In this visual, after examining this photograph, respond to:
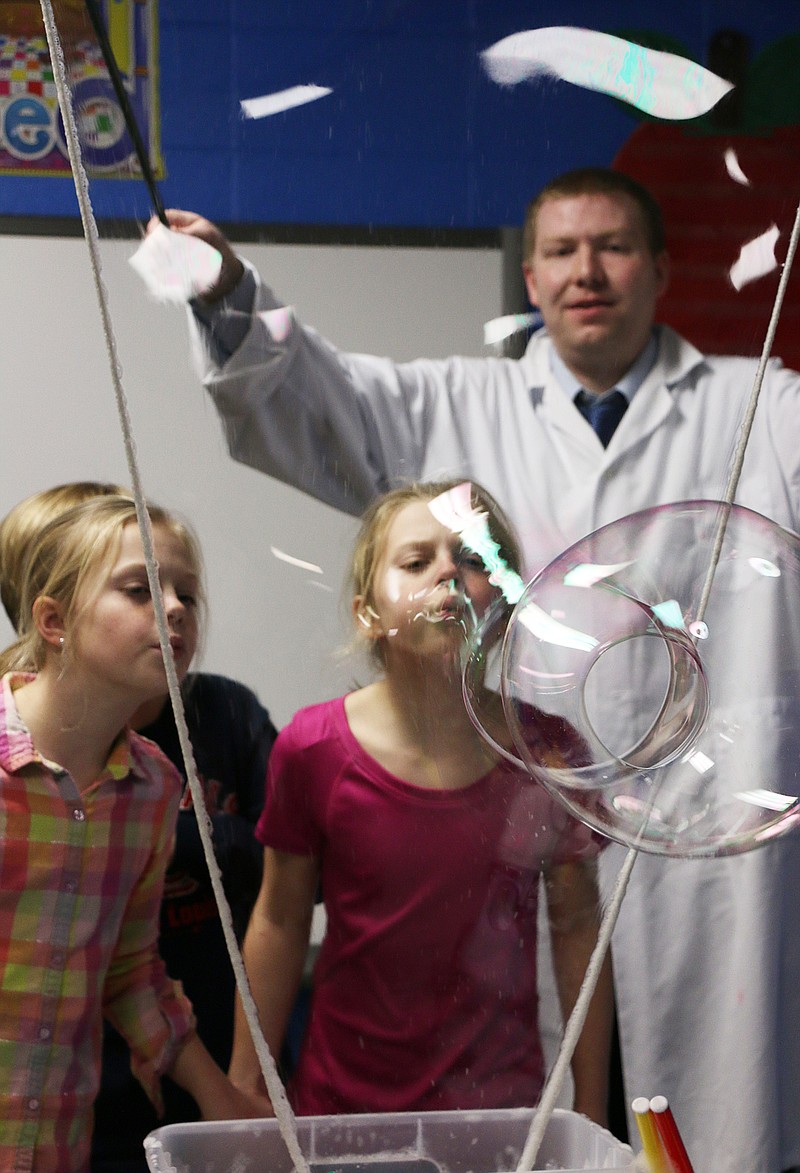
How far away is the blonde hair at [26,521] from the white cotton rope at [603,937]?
30cm

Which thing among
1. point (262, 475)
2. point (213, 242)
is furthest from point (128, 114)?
point (262, 475)

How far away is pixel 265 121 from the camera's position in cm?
52

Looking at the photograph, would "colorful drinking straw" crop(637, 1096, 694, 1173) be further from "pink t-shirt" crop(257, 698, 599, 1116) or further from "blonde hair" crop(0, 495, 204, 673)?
"blonde hair" crop(0, 495, 204, 673)

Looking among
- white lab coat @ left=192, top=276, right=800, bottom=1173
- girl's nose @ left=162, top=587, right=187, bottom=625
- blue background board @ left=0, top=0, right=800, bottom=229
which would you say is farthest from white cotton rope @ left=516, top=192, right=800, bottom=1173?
girl's nose @ left=162, top=587, right=187, bottom=625

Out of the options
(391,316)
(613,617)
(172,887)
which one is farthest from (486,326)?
(172,887)

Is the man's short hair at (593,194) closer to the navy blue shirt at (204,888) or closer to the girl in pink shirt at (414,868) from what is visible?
the girl in pink shirt at (414,868)

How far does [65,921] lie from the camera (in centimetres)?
55

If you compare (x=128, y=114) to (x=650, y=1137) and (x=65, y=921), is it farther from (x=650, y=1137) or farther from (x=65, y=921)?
(x=650, y=1137)

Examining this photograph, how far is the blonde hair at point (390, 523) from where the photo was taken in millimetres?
512

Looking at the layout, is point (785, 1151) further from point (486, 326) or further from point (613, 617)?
point (486, 326)

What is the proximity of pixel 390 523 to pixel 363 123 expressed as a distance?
18 centimetres

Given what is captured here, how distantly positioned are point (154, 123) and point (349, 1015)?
16.7 inches

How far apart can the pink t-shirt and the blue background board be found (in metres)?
0.23

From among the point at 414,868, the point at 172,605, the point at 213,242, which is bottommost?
the point at 414,868
